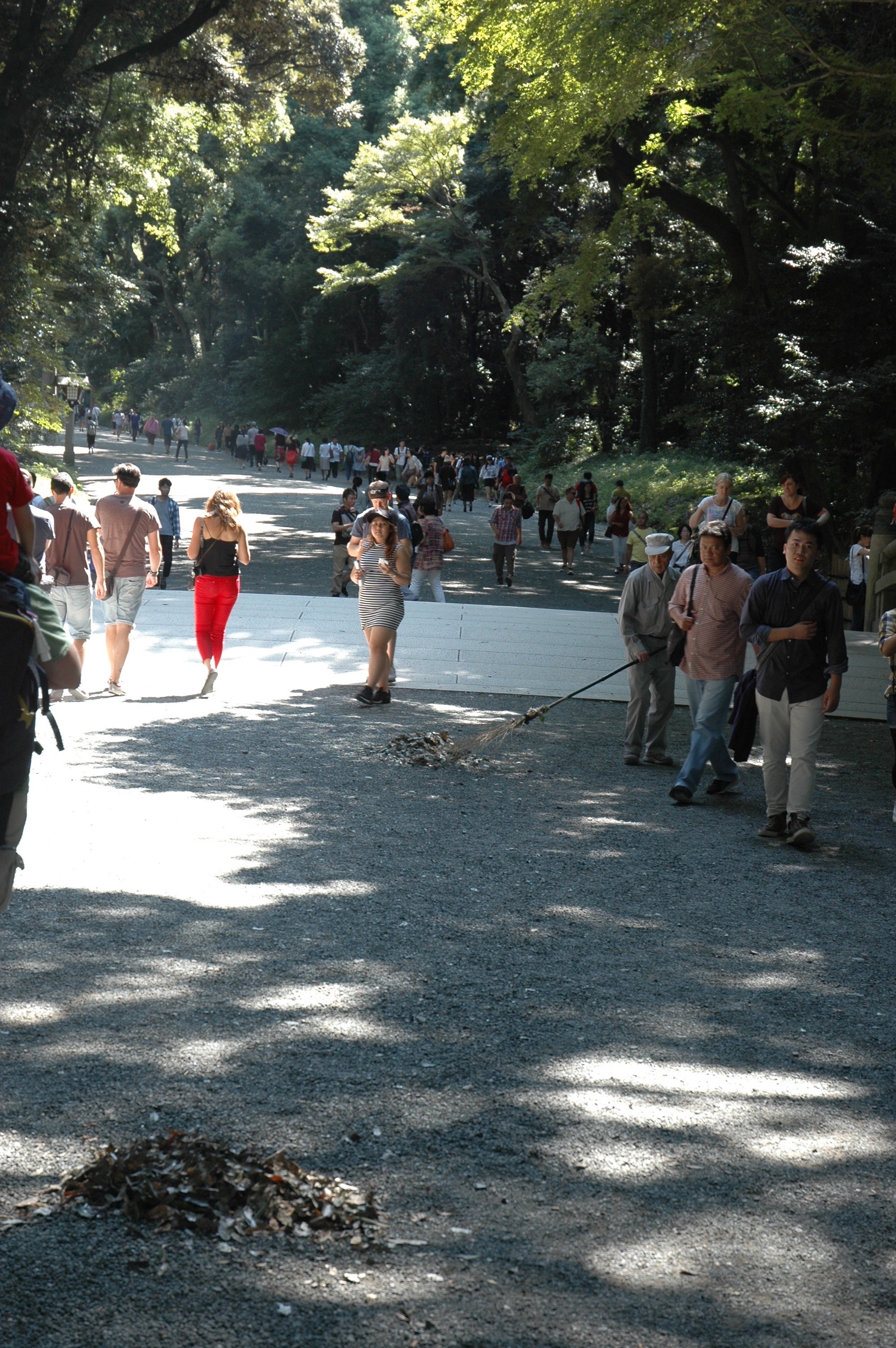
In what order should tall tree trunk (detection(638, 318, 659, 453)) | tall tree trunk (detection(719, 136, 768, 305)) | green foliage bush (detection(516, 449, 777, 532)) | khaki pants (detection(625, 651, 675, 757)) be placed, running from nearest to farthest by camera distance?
khaki pants (detection(625, 651, 675, 757)) < tall tree trunk (detection(719, 136, 768, 305)) < green foliage bush (detection(516, 449, 777, 532)) < tall tree trunk (detection(638, 318, 659, 453))

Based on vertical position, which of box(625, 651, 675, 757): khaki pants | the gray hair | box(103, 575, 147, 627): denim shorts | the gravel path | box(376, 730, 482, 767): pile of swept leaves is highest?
the gray hair

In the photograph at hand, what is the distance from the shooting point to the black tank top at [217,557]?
12.1 metres

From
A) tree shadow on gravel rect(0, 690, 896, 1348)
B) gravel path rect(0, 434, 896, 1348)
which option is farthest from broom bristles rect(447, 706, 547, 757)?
tree shadow on gravel rect(0, 690, 896, 1348)

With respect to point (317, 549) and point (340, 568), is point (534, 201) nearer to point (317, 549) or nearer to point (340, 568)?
point (317, 549)

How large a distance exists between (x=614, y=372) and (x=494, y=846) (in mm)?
38112

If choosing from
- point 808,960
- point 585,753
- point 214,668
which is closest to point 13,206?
point 214,668

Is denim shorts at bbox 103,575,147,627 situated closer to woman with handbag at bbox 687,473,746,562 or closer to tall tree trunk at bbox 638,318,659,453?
woman with handbag at bbox 687,473,746,562

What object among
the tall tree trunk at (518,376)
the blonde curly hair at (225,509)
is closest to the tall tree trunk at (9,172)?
the blonde curly hair at (225,509)

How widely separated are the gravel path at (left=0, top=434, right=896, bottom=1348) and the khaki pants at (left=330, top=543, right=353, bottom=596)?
1013 cm

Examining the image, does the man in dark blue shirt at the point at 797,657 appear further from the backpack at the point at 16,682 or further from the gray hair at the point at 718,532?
the backpack at the point at 16,682

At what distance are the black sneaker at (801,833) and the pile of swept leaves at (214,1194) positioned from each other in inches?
202

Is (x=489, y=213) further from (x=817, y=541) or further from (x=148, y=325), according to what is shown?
(x=817, y=541)

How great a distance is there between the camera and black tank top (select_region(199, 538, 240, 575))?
12148mm

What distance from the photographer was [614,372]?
44.2 m
